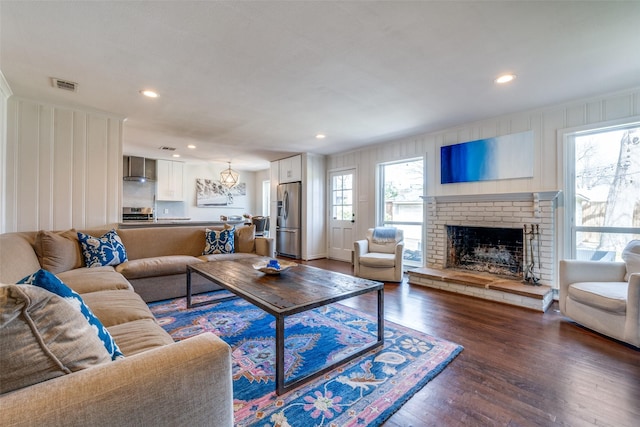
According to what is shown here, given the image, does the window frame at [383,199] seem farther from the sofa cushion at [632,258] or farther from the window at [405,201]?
the sofa cushion at [632,258]

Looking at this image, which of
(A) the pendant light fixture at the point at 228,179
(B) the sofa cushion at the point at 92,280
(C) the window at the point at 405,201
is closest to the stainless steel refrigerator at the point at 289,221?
(A) the pendant light fixture at the point at 228,179

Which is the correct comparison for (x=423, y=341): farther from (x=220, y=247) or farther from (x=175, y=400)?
(x=220, y=247)

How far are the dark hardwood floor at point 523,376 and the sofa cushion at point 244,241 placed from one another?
7.22 ft

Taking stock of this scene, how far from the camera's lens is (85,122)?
3.61m

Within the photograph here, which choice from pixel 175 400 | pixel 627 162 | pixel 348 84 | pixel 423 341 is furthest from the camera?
pixel 627 162

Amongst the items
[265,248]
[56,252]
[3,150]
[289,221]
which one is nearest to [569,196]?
[265,248]

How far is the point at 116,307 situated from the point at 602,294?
3.74m

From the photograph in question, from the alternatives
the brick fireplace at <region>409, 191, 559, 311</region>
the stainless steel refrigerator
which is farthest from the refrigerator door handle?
the brick fireplace at <region>409, 191, 559, 311</region>

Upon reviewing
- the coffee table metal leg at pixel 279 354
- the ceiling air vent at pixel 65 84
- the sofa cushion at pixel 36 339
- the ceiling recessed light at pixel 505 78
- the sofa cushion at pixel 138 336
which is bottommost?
the coffee table metal leg at pixel 279 354

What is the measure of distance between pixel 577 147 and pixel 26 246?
5.91 m

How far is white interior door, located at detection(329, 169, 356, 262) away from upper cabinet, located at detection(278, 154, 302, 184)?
0.74 metres

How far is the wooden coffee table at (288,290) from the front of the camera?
5.47 feet

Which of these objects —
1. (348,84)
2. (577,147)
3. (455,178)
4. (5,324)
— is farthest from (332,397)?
(577,147)

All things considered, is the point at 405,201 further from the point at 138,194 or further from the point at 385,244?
the point at 138,194
